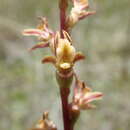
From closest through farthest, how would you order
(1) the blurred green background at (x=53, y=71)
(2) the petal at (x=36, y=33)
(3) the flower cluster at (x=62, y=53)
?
(3) the flower cluster at (x=62, y=53), (2) the petal at (x=36, y=33), (1) the blurred green background at (x=53, y=71)

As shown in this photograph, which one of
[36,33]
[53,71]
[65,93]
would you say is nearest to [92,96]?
[65,93]

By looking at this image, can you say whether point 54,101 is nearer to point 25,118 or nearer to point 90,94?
point 25,118

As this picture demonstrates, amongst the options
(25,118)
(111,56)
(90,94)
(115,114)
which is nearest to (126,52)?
(111,56)

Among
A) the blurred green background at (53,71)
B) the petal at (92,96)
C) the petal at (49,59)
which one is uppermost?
the petal at (49,59)

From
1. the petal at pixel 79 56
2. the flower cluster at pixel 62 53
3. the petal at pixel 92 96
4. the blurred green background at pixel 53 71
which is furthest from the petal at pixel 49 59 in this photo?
the blurred green background at pixel 53 71

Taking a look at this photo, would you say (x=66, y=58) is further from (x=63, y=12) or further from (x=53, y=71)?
(x=53, y=71)

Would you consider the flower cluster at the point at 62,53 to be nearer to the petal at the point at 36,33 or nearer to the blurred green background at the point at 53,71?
the petal at the point at 36,33

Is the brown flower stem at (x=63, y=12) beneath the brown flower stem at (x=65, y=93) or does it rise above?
above

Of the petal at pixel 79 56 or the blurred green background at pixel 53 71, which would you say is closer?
the petal at pixel 79 56
